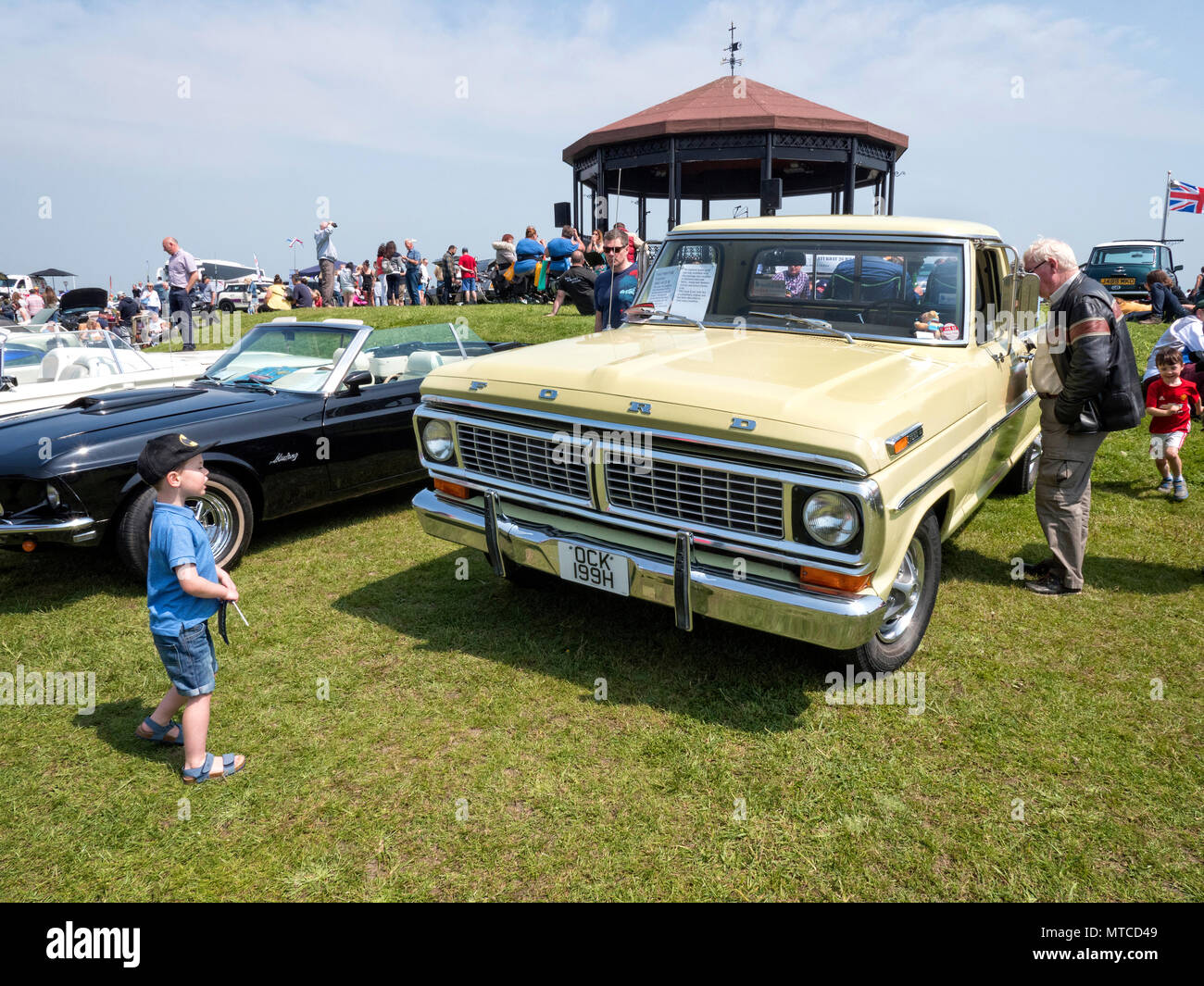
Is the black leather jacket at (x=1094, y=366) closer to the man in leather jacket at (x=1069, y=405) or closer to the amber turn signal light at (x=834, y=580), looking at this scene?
the man in leather jacket at (x=1069, y=405)

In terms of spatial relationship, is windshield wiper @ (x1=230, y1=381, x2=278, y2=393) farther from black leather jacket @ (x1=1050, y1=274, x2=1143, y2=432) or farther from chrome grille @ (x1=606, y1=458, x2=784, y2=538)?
black leather jacket @ (x1=1050, y1=274, x2=1143, y2=432)

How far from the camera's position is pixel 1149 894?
101 inches

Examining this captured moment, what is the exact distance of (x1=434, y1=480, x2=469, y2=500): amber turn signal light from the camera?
14.2ft

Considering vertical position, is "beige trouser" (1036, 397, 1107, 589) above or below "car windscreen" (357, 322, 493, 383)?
below

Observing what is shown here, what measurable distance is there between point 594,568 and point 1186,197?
24.6 meters

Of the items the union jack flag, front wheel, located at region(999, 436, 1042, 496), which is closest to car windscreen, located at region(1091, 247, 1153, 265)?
the union jack flag

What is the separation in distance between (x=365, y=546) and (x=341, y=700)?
7.12 feet

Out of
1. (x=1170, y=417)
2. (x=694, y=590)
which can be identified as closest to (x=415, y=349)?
(x=694, y=590)

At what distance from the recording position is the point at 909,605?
394cm

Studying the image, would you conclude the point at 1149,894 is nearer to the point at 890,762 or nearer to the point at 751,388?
the point at 890,762

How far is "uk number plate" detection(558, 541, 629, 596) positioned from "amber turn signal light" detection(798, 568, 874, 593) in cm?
80
